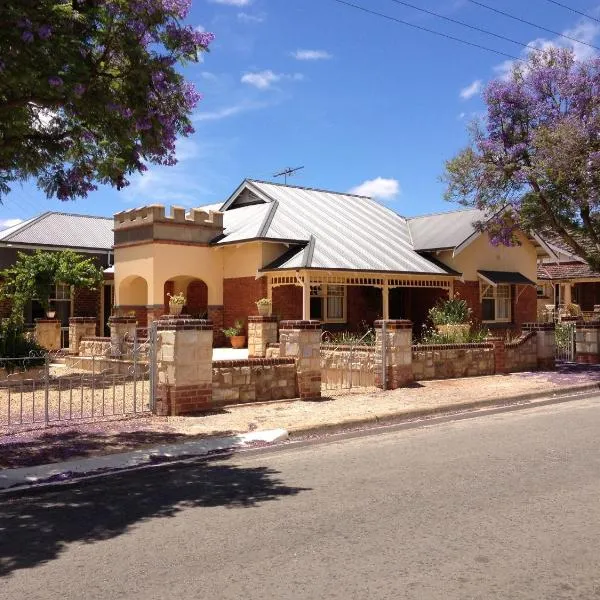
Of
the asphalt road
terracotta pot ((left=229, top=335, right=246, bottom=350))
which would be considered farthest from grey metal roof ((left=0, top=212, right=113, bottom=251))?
the asphalt road

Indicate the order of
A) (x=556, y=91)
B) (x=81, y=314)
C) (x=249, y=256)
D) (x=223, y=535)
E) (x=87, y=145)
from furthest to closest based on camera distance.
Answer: (x=81, y=314) < (x=249, y=256) < (x=556, y=91) < (x=87, y=145) < (x=223, y=535)

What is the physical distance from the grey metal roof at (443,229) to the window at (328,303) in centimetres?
375

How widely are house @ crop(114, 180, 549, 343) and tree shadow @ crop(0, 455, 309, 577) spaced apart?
1431cm

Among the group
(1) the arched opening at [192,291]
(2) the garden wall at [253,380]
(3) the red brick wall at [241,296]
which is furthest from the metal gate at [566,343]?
(1) the arched opening at [192,291]

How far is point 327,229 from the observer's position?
25.6 metres

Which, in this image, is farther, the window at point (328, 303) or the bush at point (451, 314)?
the window at point (328, 303)

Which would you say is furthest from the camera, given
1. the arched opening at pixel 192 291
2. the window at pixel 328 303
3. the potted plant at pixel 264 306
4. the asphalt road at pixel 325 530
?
the arched opening at pixel 192 291

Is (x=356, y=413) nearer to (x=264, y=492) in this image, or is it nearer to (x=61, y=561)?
(x=264, y=492)

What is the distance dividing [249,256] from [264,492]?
1727cm

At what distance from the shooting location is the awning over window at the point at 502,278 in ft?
89.0

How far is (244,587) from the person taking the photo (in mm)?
4508

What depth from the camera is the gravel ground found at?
9.34m

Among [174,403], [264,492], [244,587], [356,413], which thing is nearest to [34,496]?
[264,492]

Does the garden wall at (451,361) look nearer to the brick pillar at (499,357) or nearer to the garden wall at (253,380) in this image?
the brick pillar at (499,357)
